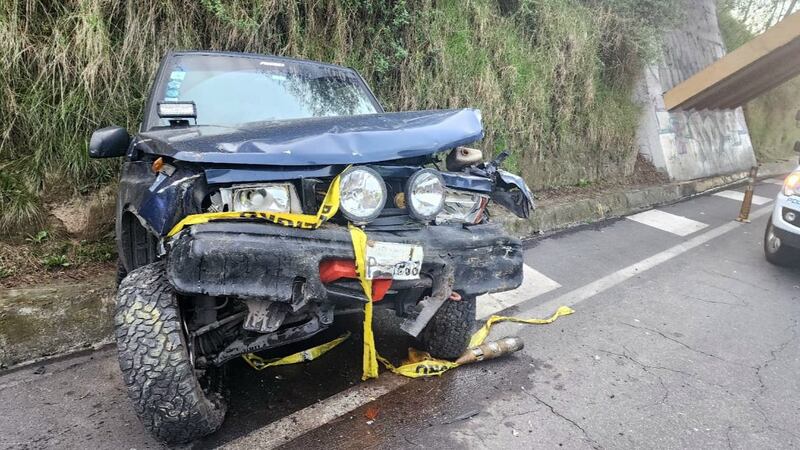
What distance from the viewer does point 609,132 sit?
9.48 meters

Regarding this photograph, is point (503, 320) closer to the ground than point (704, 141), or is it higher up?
closer to the ground

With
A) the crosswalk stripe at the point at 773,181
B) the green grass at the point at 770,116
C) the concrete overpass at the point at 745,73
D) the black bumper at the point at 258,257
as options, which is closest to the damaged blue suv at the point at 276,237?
the black bumper at the point at 258,257

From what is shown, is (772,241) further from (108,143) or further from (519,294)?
(108,143)

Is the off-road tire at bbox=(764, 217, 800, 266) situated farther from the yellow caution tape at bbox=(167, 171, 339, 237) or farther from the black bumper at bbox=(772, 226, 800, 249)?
the yellow caution tape at bbox=(167, 171, 339, 237)

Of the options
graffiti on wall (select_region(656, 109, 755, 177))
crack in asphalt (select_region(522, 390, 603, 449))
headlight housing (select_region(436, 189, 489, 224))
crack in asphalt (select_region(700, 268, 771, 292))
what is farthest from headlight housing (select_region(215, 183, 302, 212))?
graffiti on wall (select_region(656, 109, 755, 177))

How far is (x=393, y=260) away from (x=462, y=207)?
660 millimetres

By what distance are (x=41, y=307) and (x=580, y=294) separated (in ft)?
13.1

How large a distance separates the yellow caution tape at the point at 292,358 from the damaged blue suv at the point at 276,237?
264 millimetres

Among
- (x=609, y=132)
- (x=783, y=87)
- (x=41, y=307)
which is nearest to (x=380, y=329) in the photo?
(x=41, y=307)

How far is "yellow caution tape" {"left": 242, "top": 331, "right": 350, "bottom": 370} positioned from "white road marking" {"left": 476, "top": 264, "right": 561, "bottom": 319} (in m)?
1.31

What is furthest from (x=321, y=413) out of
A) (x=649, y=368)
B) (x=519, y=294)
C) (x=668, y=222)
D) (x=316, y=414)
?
(x=668, y=222)

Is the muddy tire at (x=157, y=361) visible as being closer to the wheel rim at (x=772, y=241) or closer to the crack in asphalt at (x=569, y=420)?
the crack in asphalt at (x=569, y=420)

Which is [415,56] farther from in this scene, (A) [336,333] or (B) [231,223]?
(B) [231,223]

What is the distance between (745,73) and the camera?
1029 centimetres
